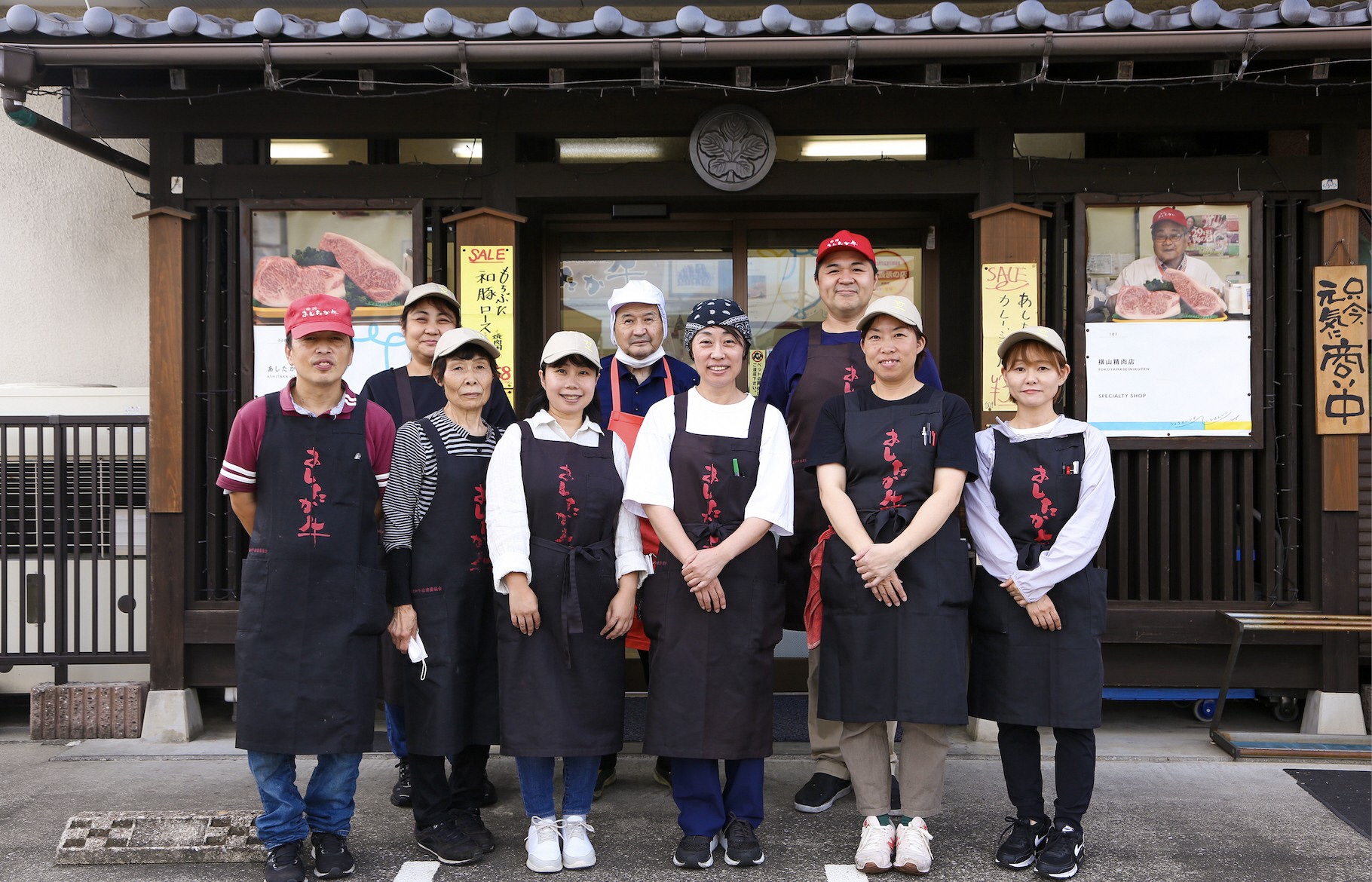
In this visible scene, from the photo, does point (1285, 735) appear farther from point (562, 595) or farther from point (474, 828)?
point (474, 828)

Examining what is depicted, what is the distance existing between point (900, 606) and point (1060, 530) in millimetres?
677

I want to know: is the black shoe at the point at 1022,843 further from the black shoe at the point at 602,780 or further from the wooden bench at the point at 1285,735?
the wooden bench at the point at 1285,735

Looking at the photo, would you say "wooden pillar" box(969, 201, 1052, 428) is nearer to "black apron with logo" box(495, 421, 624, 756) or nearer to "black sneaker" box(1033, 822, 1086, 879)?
"black sneaker" box(1033, 822, 1086, 879)

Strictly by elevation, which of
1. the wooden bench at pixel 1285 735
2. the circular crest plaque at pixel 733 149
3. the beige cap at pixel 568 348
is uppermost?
the circular crest plaque at pixel 733 149

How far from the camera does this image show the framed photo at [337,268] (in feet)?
18.3

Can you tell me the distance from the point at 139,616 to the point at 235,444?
9.11 feet

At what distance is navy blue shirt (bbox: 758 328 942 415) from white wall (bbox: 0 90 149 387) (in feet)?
15.1

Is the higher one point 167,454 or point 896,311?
point 896,311

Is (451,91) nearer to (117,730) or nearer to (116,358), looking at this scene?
(116,358)

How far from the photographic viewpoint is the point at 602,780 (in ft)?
15.7

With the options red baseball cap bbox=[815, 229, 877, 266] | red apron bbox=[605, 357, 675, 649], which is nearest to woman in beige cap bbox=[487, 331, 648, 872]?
red apron bbox=[605, 357, 675, 649]

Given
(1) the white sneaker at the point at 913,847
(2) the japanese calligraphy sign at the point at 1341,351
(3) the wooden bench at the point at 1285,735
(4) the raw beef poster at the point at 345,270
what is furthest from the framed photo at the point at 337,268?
(2) the japanese calligraphy sign at the point at 1341,351

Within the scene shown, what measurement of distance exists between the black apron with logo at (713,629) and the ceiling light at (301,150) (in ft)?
13.6

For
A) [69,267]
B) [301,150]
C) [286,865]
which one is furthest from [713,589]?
[69,267]
